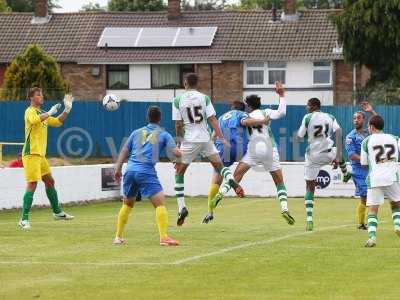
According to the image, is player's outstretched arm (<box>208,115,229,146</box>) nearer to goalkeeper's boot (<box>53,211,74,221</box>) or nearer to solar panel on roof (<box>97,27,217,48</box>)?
goalkeeper's boot (<box>53,211,74,221</box>)

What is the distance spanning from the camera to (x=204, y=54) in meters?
60.8

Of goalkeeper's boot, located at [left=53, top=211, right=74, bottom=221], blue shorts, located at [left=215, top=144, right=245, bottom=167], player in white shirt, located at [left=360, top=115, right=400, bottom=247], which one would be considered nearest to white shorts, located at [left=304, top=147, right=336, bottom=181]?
blue shorts, located at [left=215, top=144, right=245, bottom=167]

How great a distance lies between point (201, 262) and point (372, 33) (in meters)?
37.1

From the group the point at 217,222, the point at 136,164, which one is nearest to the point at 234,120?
the point at 217,222

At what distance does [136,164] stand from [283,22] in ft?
152

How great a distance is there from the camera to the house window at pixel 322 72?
198 ft

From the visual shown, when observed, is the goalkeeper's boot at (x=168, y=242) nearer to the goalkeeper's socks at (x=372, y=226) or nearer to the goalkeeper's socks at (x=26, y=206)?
the goalkeeper's socks at (x=372, y=226)

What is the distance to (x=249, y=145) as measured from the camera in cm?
2023

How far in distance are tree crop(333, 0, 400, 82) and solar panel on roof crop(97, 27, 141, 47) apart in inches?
529

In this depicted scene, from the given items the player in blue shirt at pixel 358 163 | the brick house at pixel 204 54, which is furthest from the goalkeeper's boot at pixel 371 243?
the brick house at pixel 204 54

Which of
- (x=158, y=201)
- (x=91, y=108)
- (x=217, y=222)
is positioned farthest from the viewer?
(x=91, y=108)

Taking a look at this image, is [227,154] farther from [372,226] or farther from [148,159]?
[372,226]

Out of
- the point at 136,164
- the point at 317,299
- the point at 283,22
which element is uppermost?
the point at 283,22

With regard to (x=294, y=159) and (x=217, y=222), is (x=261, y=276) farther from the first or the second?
(x=294, y=159)
